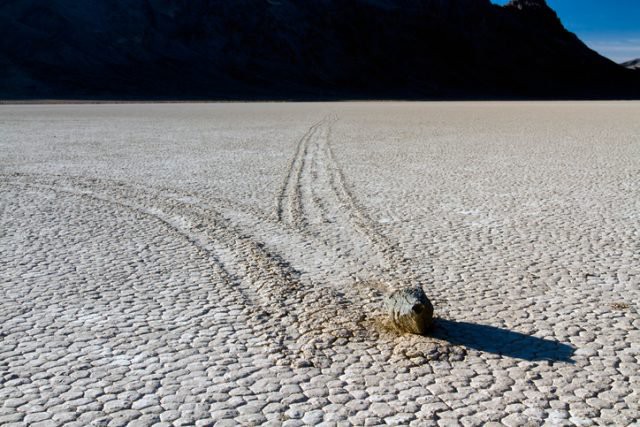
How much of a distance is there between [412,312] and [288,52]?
278 feet

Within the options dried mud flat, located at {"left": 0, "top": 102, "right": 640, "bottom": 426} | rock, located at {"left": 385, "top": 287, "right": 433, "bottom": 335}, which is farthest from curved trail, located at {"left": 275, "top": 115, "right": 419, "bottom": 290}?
rock, located at {"left": 385, "top": 287, "right": 433, "bottom": 335}

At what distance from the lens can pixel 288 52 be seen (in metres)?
87.5

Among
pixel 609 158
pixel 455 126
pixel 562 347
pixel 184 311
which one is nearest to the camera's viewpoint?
pixel 562 347

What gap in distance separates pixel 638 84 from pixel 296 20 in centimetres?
4404

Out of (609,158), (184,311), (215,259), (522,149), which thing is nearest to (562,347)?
(184,311)

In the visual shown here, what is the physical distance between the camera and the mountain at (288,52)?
7481 centimetres

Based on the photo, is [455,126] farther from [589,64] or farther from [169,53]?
[589,64]

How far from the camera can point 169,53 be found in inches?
3219

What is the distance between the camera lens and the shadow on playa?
441cm

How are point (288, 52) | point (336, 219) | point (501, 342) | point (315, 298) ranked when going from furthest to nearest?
1. point (288, 52)
2. point (336, 219)
3. point (315, 298)
4. point (501, 342)

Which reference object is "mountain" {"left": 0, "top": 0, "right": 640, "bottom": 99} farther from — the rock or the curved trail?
the rock

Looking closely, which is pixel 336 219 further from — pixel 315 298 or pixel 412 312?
pixel 412 312

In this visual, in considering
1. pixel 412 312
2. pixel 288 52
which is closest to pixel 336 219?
pixel 412 312

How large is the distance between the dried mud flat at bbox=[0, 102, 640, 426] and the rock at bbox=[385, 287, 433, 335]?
0.23ft
